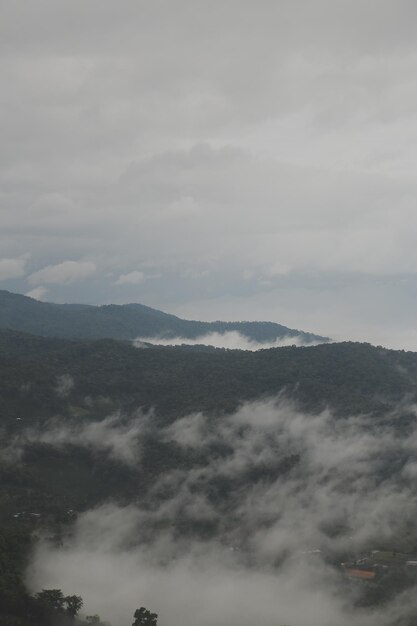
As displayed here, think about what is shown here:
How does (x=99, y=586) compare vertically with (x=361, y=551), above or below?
below

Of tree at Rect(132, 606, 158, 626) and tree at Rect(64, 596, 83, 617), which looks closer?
tree at Rect(132, 606, 158, 626)

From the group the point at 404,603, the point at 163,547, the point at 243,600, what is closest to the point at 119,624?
the point at 243,600

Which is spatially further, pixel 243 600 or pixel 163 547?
pixel 163 547

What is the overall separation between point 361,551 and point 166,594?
53.0 metres

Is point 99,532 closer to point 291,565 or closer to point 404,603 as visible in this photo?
point 291,565

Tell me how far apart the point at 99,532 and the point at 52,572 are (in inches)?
1546

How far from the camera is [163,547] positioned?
18388 cm

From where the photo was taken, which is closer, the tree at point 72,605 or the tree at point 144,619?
the tree at point 144,619

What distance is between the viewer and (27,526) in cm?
17838

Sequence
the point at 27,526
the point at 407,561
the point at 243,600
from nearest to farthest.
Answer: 1. the point at 243,600
2. the point at 407,561
3. the point at 27,526

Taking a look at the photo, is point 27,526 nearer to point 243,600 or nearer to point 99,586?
point 99,586

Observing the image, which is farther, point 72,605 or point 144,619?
point 72,605

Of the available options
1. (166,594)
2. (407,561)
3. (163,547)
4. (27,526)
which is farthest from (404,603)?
(27,526)

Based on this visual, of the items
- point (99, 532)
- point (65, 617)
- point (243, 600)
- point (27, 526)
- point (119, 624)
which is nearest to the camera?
point (65, 617)
